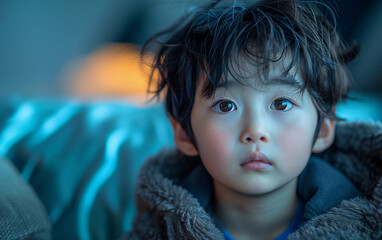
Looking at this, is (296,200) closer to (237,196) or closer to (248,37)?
(237,196)

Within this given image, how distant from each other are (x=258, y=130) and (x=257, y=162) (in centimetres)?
5

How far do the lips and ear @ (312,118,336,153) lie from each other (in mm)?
156

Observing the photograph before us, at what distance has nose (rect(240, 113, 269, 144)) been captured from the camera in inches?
22.8

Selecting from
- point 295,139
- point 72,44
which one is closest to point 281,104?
point 295,139

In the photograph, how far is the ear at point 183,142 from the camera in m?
0.75

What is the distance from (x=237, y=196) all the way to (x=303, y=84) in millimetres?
230

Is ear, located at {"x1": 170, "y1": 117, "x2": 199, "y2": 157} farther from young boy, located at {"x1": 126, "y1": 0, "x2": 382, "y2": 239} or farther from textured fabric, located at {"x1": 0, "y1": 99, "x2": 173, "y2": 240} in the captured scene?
textured fabric, located at {"x1": 0, "y1": 99, "x2": 173, "y2": 240}

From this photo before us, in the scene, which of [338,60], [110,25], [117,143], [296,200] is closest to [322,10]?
[338,60]

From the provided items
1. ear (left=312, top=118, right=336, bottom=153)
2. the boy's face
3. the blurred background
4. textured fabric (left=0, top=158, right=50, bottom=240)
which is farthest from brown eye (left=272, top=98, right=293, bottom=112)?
the blurred background

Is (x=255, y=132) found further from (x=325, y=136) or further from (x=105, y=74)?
(x=105, y=74)

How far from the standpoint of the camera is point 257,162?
60 cm

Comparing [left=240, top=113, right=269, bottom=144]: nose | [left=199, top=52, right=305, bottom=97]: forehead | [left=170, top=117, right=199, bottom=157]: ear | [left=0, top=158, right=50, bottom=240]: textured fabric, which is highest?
[left=199, top=52, right=305, bottom=97]: forehead

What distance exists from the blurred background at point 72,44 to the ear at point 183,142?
1591 mm

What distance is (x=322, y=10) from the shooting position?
702 millimetres
